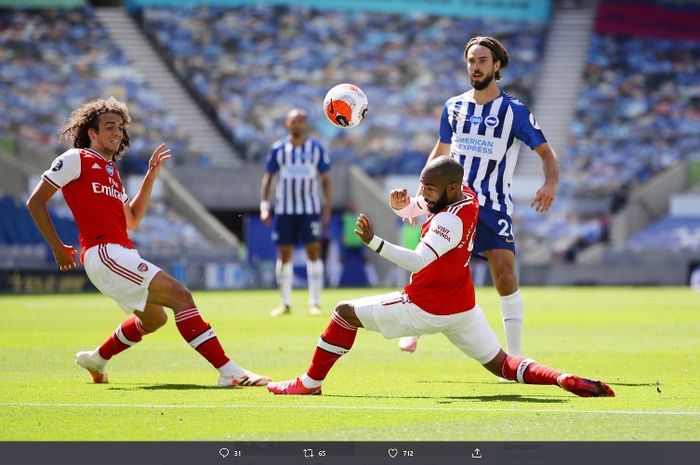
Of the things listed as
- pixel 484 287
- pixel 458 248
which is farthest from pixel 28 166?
pixel 458 248

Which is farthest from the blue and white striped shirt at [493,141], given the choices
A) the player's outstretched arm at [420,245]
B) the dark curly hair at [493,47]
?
the player's outstretched arm at [420,245]

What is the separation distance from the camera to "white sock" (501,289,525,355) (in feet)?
33.0

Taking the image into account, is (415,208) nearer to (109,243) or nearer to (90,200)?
(109,243)

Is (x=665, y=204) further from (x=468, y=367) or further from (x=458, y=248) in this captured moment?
(x=458, y=248)

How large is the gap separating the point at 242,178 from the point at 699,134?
46.4 ft

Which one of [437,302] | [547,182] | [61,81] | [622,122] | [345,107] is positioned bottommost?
[622,122]

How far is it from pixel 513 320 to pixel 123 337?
3.03 meters

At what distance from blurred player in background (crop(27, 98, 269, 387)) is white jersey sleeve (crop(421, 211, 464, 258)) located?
5.83 ft

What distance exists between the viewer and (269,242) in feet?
109

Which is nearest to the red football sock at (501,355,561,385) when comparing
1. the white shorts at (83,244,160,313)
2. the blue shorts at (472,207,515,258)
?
the blue shorts at (472,207,515,258)

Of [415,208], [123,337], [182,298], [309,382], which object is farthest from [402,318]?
[123,337]

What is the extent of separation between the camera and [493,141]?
10.2 metres

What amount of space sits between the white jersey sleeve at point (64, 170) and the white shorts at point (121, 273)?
521 mm

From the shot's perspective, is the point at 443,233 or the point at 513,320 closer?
the point at 443,233
